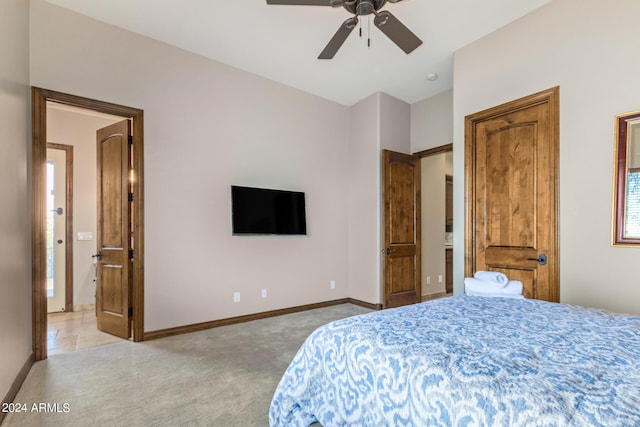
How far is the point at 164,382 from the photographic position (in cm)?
238

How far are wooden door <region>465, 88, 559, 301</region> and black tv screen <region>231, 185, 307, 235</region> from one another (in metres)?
2.15

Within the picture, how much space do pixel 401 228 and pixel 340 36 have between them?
2935mm

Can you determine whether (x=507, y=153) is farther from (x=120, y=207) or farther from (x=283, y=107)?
(x=120, y=207)

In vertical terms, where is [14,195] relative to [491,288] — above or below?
above

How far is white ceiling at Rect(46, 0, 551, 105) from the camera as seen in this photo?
9.36 feet

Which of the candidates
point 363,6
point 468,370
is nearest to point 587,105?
point 363,6

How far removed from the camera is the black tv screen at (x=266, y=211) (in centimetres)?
386

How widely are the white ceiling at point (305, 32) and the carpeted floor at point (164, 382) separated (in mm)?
3148

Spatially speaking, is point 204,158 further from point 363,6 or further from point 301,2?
point 363,6

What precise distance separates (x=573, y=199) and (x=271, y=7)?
10.2 feet

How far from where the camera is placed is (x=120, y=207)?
3396mm

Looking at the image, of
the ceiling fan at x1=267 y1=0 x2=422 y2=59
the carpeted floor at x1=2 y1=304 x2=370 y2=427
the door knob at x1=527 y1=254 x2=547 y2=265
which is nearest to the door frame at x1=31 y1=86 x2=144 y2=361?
the carpeted floor at x1=2 y1=304 x2=370 y2=427

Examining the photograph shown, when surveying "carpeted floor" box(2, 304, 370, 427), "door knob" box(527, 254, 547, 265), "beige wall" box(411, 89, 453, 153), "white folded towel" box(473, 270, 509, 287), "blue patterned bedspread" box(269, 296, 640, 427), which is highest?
"beige wall" box(411, 89, 453, 153)

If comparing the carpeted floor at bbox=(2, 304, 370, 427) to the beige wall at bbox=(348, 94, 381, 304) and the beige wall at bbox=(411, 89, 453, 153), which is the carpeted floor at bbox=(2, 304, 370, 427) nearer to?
the beige wall at bbox=(348, 94, 381, 304)
